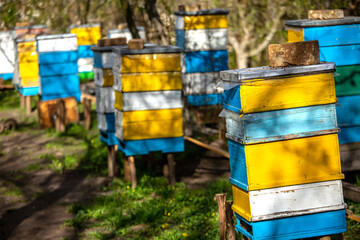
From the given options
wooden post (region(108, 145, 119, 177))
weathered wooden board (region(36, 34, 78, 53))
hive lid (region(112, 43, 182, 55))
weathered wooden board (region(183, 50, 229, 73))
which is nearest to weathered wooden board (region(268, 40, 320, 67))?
hive lid (region(112, 43, 182, 55))

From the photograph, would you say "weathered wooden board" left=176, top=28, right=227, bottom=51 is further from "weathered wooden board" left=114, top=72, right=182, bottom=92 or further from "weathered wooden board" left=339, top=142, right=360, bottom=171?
"weathered wooden board" left=339, top=142, right=360, bottom=171

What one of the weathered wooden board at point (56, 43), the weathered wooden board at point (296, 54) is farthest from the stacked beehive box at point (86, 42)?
the weathered wooden board at point (296, 54)

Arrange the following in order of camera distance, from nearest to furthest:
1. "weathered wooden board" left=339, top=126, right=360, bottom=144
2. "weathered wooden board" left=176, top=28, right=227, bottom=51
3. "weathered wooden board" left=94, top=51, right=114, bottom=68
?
"weathered wooden board" left=339, top=126, right=360, bottom=144 → "weathered wooden board" left=94, top=51, right=114, bottom=68 → "weathered wooden board" left=176, top=28, right=227, bottom=51

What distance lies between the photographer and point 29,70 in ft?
45.0

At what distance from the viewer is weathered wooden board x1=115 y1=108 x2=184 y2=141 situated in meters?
7.11

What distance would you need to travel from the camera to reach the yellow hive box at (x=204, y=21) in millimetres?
10172

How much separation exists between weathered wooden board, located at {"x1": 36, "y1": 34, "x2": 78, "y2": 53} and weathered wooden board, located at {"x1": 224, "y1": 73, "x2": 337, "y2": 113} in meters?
9.49

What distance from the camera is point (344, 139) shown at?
582 cm

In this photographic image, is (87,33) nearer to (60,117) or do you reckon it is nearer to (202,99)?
(60,117)

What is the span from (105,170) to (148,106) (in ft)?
7.27

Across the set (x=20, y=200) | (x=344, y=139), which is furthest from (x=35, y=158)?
(x=344, y=139)

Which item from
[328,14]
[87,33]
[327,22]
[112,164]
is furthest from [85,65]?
[327,22]

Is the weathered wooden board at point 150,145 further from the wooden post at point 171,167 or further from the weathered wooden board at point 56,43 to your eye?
the weathered wooden board at point 56,43

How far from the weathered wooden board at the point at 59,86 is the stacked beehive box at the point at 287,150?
9.53 meters
